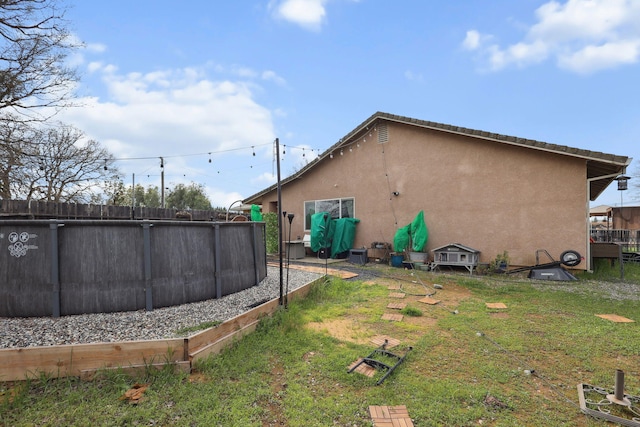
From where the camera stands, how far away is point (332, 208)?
1136 centimetres

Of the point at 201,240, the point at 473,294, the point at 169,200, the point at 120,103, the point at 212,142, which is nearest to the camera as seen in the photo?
the point at 201,240

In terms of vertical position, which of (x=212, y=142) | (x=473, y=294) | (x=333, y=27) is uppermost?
(x=333, y=27)

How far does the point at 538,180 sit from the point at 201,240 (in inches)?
324

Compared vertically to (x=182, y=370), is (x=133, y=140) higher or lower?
higher

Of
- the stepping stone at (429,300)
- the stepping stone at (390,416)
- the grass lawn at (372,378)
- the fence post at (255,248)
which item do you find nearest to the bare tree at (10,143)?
the fence post at (255,248)

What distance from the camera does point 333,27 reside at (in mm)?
9031

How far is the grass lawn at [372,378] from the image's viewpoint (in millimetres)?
2174

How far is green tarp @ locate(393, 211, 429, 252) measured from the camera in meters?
8.91

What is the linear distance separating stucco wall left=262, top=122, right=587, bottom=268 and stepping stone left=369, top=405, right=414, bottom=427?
7.33m

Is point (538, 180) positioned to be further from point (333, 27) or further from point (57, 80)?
point (57, 80)

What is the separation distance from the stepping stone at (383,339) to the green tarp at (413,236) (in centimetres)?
567

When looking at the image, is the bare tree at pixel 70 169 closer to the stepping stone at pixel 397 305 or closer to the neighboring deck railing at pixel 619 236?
the stepping stone at pixel 397 305

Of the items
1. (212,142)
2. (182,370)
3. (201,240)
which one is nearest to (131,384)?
(182,370)

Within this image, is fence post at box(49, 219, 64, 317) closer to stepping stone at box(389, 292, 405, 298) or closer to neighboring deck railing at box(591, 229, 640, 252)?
stepping stone at box(389, 292, 405, 298)
